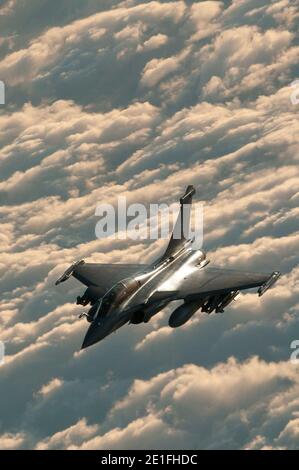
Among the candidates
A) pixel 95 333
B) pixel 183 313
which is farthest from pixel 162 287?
pixel 95 333

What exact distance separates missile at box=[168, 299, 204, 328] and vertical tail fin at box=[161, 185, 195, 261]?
7376 millimetres

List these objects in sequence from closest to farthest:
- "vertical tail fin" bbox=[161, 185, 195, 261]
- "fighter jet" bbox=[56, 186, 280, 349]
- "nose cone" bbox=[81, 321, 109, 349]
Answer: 1. "nose cone" bbox=[81, 321, 109, 349]
2. "fighter jet" bbox=[56, 186, 280, 349]
3. "vertical tail fin" bbox=[161, 185, 195, 261]

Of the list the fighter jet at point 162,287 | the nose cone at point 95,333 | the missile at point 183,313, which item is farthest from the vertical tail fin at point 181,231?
the nose cone at point 95,333

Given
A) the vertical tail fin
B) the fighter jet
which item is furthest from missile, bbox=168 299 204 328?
the vertical tail fin

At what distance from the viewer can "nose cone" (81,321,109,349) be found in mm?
76375

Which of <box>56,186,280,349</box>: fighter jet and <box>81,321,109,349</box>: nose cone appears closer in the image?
<box>81,321,109,349</box>: nose cone

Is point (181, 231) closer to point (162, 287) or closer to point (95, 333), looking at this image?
point (162, 287)

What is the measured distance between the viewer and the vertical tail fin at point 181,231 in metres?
91.4

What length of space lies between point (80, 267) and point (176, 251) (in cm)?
1175

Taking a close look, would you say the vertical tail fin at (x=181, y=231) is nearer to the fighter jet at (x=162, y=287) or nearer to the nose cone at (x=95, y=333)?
the fighter jet at (x=162, y=287)

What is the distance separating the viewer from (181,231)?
305ft

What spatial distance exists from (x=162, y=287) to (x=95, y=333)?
10931 mm

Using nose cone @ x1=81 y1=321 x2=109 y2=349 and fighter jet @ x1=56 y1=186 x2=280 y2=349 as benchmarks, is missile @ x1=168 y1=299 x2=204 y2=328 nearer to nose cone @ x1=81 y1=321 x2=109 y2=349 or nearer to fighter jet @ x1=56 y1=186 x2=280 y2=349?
fighter jet @ x1=56 y1=186 x2=280 y2=349
